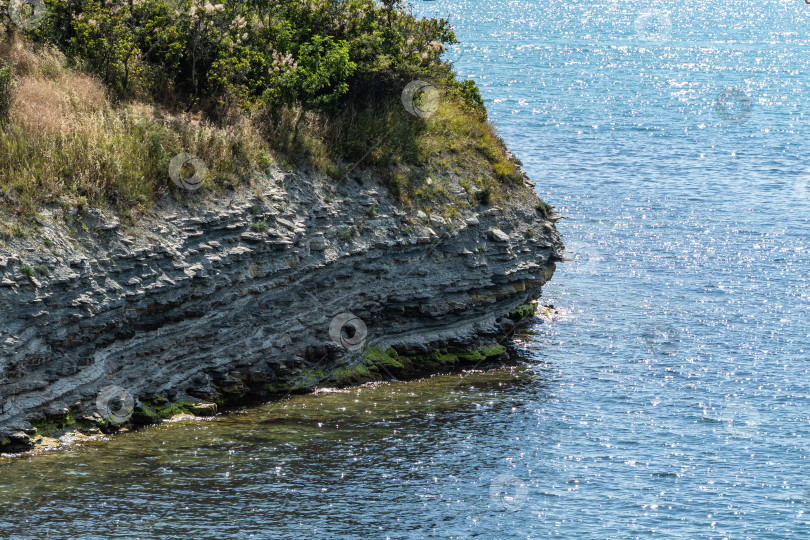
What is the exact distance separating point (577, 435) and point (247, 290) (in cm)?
1131

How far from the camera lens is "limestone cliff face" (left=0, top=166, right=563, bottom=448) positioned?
25.1 m

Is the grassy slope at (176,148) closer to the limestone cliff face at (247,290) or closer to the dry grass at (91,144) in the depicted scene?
the dry grass at (91,144)

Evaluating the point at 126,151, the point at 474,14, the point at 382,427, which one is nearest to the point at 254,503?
the point at 382,427

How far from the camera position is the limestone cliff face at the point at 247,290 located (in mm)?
25125

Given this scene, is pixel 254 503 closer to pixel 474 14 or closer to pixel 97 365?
pixel 97 365

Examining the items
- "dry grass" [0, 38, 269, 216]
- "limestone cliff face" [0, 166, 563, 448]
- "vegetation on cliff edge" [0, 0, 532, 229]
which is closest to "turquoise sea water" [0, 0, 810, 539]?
"limestone cliff face" [0, 166, 563, 448]

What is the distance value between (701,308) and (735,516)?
1779 centimetres

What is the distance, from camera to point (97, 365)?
26453mm

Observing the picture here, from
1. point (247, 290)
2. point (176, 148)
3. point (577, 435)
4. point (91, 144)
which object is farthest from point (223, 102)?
point (577, 435)

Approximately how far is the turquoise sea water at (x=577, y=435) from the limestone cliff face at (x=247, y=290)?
1.74 metres

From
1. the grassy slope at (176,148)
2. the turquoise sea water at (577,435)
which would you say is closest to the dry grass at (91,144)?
the grassy slope at (176,148)

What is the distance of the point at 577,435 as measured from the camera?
29453mm

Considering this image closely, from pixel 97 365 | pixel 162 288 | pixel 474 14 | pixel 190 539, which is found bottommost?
pixel 190 539

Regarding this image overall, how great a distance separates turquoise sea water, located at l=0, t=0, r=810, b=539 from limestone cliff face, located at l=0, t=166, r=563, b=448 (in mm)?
1736
